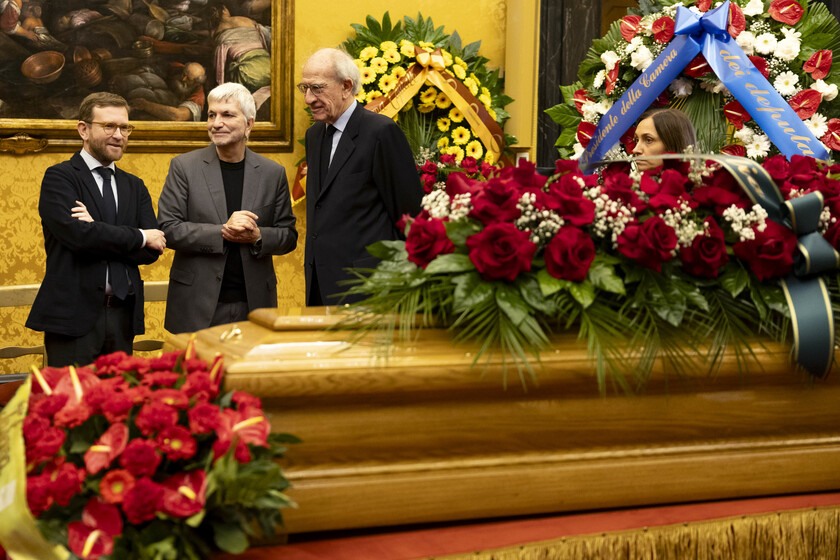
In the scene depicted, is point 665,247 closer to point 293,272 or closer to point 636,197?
point 636,197

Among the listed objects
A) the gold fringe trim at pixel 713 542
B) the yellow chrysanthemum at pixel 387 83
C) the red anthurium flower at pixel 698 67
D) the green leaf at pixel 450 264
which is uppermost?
the yellow chrysanthemum at pixel 387 83

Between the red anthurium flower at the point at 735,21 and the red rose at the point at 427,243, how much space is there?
2157mm

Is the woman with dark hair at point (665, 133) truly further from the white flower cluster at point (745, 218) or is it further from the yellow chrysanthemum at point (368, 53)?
the yellow chrysanthemum at point (368, 53)

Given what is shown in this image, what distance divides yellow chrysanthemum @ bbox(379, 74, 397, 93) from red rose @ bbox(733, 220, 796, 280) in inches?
128

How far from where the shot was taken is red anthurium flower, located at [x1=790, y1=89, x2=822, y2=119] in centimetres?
320

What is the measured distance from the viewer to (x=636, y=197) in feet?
5.97

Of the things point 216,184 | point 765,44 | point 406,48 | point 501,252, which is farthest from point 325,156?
point 406,48

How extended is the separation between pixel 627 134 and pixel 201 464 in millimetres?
2643

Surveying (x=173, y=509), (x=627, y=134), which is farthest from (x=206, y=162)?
(x=173, y=509)

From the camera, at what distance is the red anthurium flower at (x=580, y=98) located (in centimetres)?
369

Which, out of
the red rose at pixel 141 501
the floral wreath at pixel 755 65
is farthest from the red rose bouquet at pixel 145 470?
the floral wreath at pixel 755 65

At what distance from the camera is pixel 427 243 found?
1.70m

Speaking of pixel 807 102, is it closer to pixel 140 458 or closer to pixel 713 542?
pixel 713 542

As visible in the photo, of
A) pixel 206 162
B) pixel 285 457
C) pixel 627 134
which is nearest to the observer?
pixel 285 457
